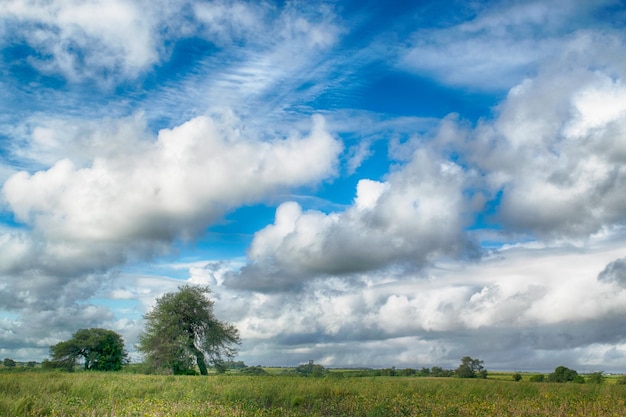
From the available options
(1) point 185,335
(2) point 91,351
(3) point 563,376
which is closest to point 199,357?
(1) point 185,335

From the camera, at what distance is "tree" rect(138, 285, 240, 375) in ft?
149

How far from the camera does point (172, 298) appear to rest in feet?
159

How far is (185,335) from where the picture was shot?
47.0 metres

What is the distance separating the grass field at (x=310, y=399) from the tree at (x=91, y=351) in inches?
1487

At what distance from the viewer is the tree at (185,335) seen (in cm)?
4556

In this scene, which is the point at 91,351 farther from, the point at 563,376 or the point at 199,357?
the point at 563,376

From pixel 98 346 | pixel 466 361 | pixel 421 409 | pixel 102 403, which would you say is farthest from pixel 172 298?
pixel 421 409

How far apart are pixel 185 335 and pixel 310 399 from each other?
1274 inches

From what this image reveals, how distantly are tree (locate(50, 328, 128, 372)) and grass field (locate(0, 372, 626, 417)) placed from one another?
124ft

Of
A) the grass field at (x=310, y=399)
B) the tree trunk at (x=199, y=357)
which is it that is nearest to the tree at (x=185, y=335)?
the tree trunk at (x=199, y=357)

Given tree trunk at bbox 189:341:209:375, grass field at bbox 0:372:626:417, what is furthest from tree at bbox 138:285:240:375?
grass field at bbox 0:372:626:417

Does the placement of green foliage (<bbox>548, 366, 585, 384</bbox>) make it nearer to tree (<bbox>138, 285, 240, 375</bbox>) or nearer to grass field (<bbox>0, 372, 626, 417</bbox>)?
grass field (<bbox>0, 372, 626, 417</bbox>)

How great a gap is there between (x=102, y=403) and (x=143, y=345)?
111 ft

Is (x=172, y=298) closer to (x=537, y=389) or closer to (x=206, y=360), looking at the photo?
(x=206, y=360)
